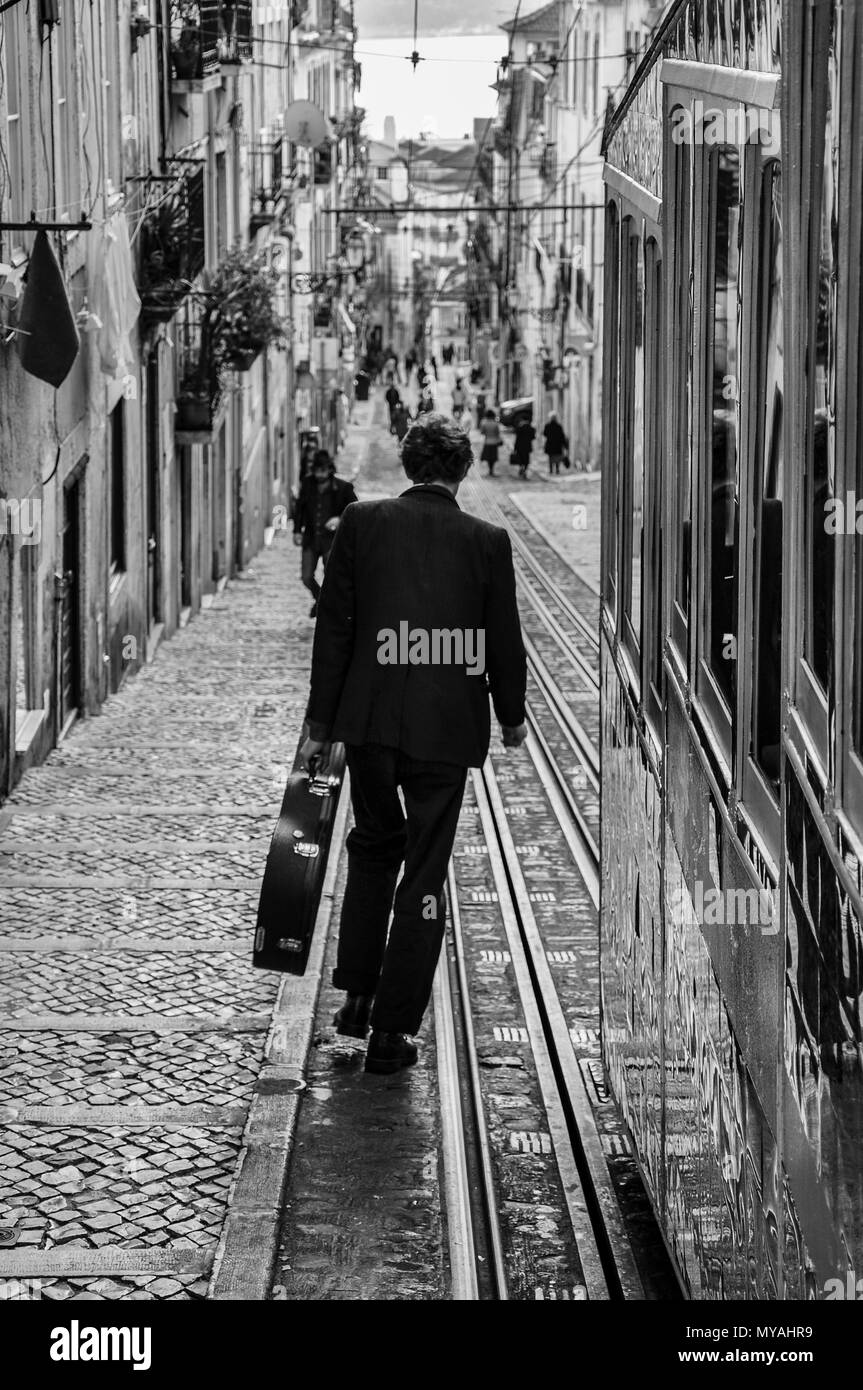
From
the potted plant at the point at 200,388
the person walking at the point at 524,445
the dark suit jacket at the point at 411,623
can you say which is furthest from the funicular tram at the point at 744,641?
the person walking at the point at 524,445

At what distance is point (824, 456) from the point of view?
2.29m

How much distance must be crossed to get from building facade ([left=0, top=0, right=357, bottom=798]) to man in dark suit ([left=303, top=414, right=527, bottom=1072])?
4.23m

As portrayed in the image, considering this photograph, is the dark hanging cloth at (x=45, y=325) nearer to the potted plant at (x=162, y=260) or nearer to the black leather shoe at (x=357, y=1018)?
the black leather shoe at (x=357, y=1018)

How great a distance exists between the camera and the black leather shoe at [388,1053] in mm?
5848

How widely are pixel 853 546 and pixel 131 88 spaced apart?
51.3 feet

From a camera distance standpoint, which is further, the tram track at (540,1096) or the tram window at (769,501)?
the tram track at (540,1096)

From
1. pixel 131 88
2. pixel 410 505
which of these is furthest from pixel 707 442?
pixel 131 88

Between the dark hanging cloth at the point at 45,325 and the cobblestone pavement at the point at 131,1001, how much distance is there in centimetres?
224

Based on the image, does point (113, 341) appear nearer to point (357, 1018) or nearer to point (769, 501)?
point (357, 1018)

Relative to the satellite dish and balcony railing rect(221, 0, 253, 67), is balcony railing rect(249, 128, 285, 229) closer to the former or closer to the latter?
the satellite dish

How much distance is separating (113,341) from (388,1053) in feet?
29.6

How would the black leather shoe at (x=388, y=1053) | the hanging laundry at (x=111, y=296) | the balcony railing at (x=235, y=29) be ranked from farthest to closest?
the balcony railing at (x=235, y=29) → the hanging laundry at (x=111, y=296) → the black leather shoe at (x=388, y=1053)
